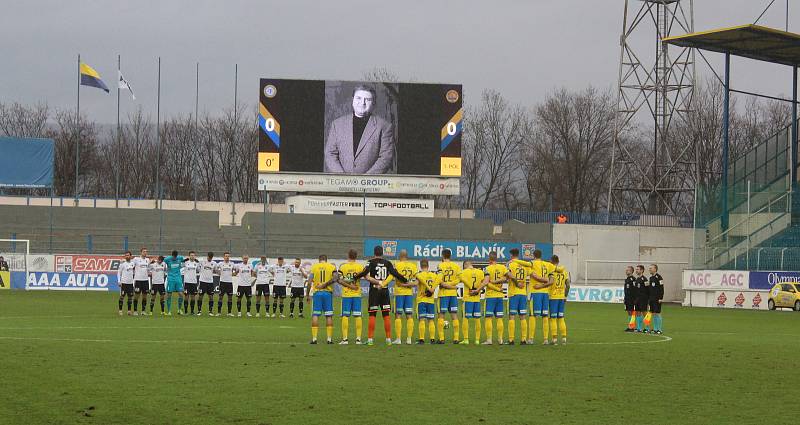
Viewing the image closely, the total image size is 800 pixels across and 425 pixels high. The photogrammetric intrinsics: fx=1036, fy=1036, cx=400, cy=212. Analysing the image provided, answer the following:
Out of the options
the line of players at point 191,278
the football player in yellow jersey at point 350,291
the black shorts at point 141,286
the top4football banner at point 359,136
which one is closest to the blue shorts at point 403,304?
the football player in yellow jersey at point 350,291

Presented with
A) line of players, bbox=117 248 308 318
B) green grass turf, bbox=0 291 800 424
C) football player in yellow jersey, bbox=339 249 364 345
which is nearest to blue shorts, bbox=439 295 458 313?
green grass turf, bbox=0 291 800 424

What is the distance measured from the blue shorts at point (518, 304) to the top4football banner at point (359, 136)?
3898cm

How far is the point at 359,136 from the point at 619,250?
17855mm

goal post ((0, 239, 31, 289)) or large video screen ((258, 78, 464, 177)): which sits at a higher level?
large video screen ((258, 78, 464, 177))

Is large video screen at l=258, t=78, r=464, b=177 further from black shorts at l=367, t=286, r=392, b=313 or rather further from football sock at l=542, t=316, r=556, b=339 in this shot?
black shorts at l=367, t=286, r=392, b=313

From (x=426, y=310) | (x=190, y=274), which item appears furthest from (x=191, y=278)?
(x=426, y=310)

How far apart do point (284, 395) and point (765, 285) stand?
43.1m

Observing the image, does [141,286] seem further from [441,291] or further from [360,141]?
[360,141]

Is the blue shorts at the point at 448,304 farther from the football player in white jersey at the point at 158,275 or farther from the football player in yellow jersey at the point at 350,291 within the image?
the football player in white jersey at the point at 158,275

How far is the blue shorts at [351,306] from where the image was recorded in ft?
74.7

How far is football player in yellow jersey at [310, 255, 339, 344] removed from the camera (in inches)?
878

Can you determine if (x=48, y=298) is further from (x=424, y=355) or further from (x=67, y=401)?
(x=67, y=401)

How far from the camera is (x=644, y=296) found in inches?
1159

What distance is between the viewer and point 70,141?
92.1 meters
